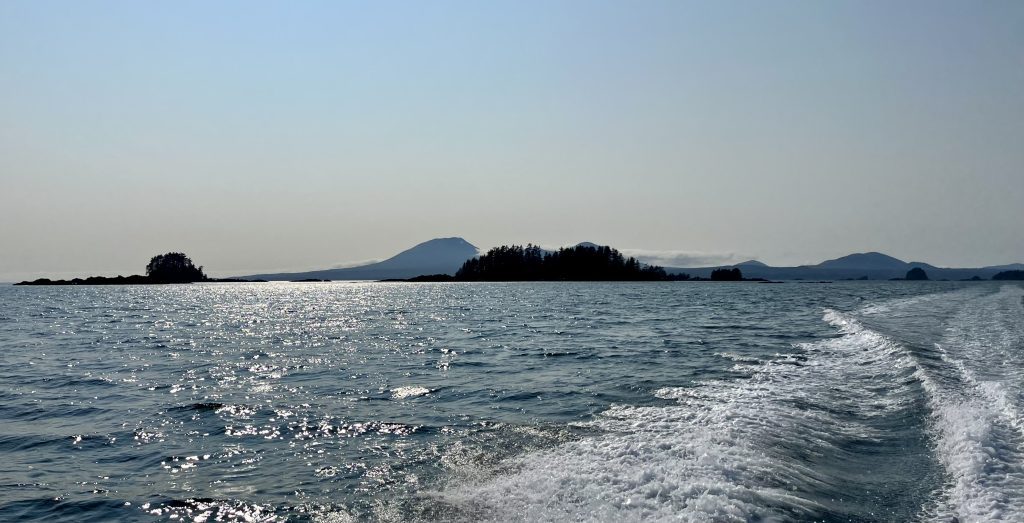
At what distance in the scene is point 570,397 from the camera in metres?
20.5

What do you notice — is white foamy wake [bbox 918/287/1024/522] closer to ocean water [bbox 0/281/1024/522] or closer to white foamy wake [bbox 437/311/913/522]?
ocean water [bbox 0/281/1024/522]

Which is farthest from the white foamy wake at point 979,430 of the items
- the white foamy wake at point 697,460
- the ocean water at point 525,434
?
the white foamy wake at point 697,460

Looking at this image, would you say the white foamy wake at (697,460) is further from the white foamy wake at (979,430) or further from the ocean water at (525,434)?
the white foamy wake at (979,430)

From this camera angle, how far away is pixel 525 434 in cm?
1573

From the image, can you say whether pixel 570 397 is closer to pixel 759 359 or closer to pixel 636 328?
pixel 759 359

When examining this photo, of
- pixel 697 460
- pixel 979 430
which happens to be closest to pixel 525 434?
pixel 697 460

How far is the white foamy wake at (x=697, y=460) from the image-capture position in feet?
34.5

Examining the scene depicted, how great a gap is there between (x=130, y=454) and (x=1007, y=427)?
67.8 feet

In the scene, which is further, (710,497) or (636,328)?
(636,328)

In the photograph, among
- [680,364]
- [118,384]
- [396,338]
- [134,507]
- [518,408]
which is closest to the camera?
[134,507]

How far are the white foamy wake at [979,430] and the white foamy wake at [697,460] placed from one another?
4.77 feet

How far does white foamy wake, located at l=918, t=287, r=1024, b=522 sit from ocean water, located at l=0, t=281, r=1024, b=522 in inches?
2.7

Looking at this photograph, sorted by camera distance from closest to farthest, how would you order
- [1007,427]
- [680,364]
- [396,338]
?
[1007,427] → [680,364] → [396,338]

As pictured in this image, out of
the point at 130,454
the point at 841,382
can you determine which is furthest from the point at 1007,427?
the point at 130,454
